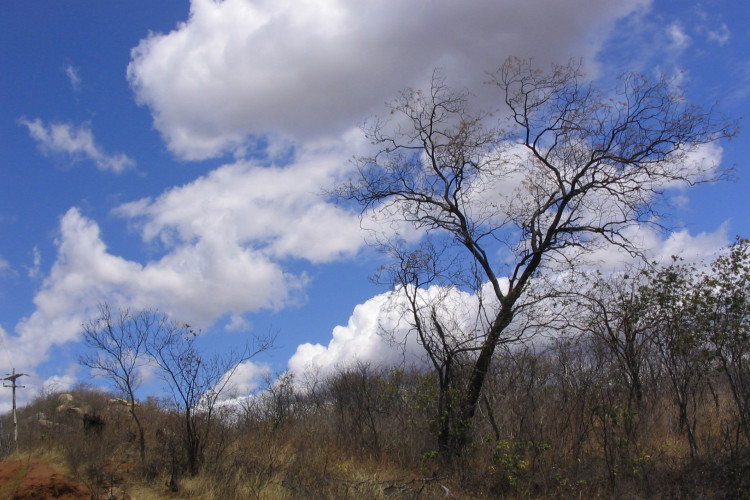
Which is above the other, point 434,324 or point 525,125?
point 525,125

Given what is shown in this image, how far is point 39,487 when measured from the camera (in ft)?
35.4

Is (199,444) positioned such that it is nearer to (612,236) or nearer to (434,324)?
(434,324)

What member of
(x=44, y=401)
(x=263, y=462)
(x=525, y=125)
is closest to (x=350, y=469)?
(x=263, y=462)

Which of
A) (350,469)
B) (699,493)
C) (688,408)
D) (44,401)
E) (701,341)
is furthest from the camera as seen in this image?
(44,401)

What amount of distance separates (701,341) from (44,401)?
3495cm

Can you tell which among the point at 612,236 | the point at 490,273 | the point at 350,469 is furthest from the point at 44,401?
the point at 612,236

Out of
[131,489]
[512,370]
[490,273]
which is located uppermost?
[490,273]

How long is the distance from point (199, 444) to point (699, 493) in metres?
10.6

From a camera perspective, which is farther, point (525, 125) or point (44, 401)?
point (44, 401)

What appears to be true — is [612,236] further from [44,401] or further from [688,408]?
[44,401]

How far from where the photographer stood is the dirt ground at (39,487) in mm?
10719

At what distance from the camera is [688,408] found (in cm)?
1426

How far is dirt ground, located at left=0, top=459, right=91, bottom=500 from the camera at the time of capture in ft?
35.2

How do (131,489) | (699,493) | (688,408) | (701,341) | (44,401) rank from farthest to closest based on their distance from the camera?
(44,401) < (688,408) < (131,489) < (701,341) < (699,493)
